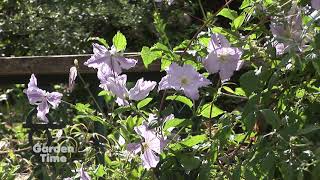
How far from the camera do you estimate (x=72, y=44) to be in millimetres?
4492

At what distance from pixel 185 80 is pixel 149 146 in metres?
0.19

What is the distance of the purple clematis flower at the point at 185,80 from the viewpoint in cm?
Result: 174

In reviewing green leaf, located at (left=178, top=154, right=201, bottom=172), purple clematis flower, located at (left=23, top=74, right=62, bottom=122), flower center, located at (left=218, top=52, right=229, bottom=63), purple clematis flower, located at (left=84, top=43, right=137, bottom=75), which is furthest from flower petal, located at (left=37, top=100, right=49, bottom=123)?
flower center, located at (left=218, top=52, right=229, bottom=63)

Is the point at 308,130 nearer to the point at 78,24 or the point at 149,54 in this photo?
the point at 149,54

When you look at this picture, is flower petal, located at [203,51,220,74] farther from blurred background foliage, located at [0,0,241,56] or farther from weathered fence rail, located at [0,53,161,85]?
blurred background foliage, located at [0,0,241,56]

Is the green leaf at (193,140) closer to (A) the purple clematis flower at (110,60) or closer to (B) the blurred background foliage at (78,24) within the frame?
(A) the purple clematis flower at (110,60)

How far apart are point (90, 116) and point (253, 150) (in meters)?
0.42

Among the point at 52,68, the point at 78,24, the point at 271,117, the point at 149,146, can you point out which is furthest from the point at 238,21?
the point at 78,24

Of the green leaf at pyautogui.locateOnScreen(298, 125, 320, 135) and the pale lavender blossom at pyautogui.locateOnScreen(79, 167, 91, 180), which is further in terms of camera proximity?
Answer: the pale lavender blossom at pyautogui.locateOnScreen(79, 167, 91, 180)

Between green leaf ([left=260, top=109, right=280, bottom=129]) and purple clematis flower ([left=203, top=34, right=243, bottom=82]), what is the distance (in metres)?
0.12

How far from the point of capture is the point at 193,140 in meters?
1.84

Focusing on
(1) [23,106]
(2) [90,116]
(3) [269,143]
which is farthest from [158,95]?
(1) [23,106]

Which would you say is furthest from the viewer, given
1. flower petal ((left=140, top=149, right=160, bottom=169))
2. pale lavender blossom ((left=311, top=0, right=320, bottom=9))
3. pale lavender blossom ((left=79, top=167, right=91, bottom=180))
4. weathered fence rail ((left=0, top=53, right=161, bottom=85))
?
→ weathered fence rail ((left=0, top=53, right=161, bottom=85))

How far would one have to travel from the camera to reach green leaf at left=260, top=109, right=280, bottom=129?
67.4 inches
